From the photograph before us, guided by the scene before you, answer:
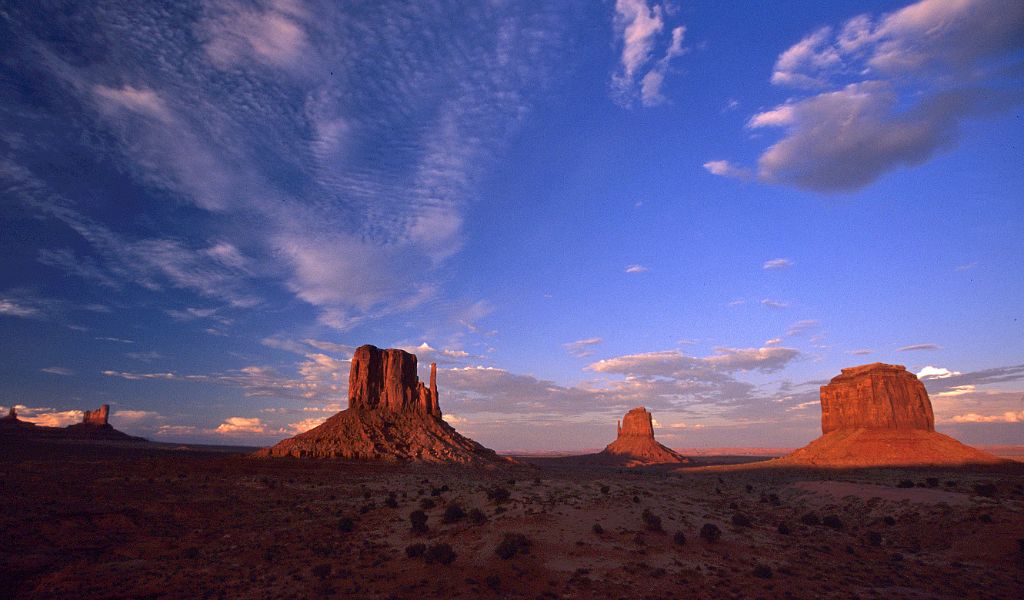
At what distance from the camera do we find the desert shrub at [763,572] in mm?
17891

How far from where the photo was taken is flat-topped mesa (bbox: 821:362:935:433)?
85.8m

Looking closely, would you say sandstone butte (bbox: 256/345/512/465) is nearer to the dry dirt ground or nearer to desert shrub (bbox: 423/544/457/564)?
the dry dirt ground

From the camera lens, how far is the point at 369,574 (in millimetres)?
17594

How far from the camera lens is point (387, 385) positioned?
280 ft

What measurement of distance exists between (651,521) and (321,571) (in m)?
14.7

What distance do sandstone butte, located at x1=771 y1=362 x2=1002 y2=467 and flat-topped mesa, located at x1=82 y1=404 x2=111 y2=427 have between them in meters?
192

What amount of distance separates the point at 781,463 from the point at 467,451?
60198mm

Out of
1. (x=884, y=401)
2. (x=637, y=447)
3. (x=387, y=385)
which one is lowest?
(x=637, y=447)

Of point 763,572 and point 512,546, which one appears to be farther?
point 512,546

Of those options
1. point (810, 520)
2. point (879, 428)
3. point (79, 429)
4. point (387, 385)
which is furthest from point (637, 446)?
point (79, 429)

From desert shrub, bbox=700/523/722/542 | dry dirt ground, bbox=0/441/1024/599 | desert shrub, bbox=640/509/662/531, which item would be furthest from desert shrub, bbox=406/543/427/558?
desert shrub, bbox=700/523/722/542

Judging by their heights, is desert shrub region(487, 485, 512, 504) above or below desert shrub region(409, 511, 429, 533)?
above

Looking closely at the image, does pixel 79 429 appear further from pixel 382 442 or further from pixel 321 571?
pixel 321 571

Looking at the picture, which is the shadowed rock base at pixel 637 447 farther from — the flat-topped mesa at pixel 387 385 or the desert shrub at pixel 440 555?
the desert shrub at pixel 440 555
